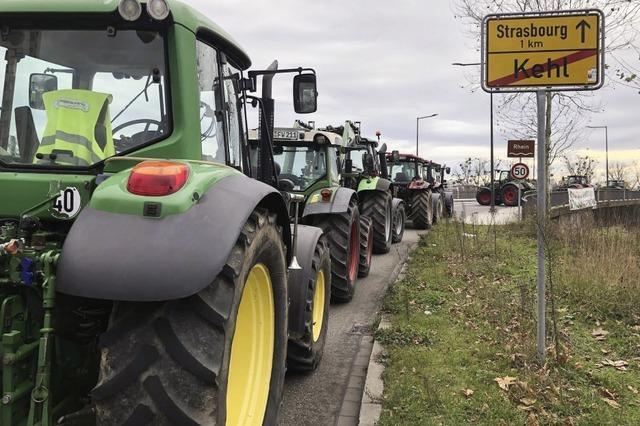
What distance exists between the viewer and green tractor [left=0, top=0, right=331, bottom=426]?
200cm

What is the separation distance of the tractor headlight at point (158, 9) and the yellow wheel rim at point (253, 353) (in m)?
1.23

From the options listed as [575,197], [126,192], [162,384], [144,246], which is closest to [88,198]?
[126,192]

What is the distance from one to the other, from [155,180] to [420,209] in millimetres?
14810

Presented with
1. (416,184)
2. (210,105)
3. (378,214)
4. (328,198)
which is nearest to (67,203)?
(210,105)

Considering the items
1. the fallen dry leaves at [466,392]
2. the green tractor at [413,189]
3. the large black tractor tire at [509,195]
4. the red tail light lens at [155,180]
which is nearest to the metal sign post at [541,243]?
the fallen dry leaves at [466,392]

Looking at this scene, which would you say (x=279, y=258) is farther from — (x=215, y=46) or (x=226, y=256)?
(x=215, y=46)

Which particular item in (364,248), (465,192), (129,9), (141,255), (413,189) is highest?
(129,9)

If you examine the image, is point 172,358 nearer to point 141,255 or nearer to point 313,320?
point 141,255

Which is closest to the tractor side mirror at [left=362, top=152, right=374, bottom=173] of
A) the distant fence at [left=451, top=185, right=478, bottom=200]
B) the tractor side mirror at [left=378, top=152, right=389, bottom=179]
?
the tractor side mirror at [left=378, top=152, right=389, bottom=179]

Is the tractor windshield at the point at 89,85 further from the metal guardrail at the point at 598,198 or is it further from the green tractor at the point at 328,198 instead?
the metal guardrail at the point at 598,198

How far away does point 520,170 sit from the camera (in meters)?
16.0

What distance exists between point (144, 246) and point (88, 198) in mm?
608

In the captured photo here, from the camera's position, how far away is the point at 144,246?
1999 millimetres

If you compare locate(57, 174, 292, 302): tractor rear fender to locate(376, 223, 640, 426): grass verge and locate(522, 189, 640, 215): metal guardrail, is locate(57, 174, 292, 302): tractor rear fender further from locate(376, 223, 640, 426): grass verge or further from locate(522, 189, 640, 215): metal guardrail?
locate(522, 189, 640, 215): metal guardrail
